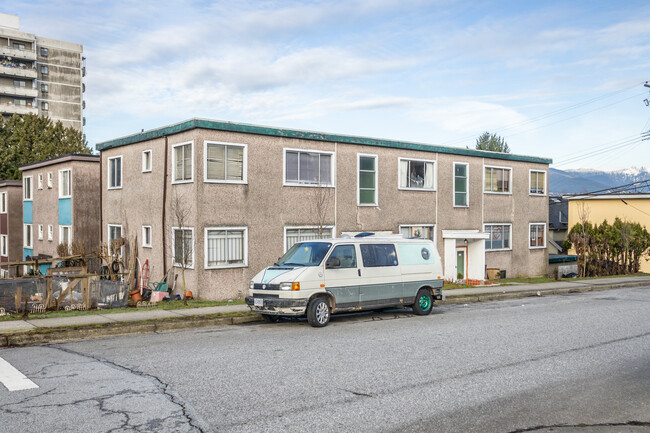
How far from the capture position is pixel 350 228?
22922 millimetres

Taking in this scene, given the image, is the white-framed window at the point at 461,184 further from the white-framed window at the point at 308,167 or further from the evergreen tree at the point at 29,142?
the evergreen tree at the point at 29,142

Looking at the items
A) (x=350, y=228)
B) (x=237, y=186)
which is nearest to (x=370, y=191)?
(x=350, y=228)

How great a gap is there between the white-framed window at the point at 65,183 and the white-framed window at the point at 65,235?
1.50 metres

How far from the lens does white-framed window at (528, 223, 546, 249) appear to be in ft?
102

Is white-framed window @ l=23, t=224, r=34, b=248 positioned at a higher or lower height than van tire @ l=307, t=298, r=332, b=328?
higher

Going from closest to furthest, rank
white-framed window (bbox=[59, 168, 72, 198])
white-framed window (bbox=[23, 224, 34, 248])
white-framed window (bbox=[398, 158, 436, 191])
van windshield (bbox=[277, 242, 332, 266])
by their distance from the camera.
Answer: van windshield (bbox=[277, 242, 332, 266])
white-framed window (bbox=[398, 158, 436, 191])
white-framed window (bbox=[59, 168, 72, 198])
white-framed window (bbox=[23, 224, 34, 248])

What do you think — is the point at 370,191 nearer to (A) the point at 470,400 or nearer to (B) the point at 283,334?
(B) the point at 283,334

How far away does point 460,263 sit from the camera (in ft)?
90.4

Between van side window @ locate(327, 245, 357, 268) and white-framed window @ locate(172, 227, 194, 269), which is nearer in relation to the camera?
van side window @ locate(327, 245, 357, 268)

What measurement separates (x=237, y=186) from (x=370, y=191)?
6083mm

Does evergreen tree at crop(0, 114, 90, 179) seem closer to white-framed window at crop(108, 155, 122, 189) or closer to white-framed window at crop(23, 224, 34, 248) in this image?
white-framed window at crop(23, 224, 34, 248)

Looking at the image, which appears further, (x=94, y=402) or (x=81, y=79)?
(x=81, y=79)

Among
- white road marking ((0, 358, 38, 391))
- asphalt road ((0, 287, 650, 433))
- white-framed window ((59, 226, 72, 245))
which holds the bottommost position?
asphalt road ((0, 287, 650, 433))

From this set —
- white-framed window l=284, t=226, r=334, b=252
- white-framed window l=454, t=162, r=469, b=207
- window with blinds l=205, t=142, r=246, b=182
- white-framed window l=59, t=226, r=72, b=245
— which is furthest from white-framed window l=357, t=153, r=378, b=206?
white-framed window l=59, t=226, r=72, b=245
